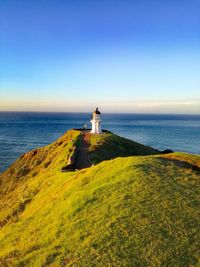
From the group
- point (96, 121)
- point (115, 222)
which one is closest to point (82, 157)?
point (96, 121)

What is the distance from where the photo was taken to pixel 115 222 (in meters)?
17.1

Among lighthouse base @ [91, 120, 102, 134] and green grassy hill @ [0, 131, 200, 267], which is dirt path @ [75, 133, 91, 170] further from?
lighthouse base @ [91, 120, 102, 134]

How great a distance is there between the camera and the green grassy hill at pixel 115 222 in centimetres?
1455

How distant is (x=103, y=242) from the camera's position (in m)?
15.4

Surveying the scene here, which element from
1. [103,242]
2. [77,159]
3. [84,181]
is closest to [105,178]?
[84,181]

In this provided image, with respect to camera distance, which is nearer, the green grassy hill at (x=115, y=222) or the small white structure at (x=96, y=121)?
the green grassy hill at (x=115, y=222)

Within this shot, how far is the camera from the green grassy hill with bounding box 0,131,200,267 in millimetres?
14555

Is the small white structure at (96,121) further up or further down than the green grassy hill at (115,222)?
further up

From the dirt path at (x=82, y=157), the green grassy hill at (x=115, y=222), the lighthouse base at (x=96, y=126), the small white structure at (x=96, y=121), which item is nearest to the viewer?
the green grassy hill at (x=115, y=222)

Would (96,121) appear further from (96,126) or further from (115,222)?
(115,222)

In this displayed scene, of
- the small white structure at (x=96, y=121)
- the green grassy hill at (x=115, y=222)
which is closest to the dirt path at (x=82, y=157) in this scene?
the green grassy hill at (x=115, y=222)

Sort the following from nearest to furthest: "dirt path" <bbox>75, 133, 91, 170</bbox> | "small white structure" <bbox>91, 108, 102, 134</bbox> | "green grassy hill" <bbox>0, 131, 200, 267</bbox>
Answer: "green grassy hill" <bbox>0, 131, 200, 267</bbox>, "dirt path" <bbox>75, 133, 91, 170</bbox>, "small white structure" <bbox>91, 108, 102, 134</bbox>

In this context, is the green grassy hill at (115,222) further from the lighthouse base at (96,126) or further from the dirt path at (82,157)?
the lighthouse base at (96,126)

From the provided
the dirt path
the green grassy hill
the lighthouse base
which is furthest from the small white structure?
the green grassy hill
